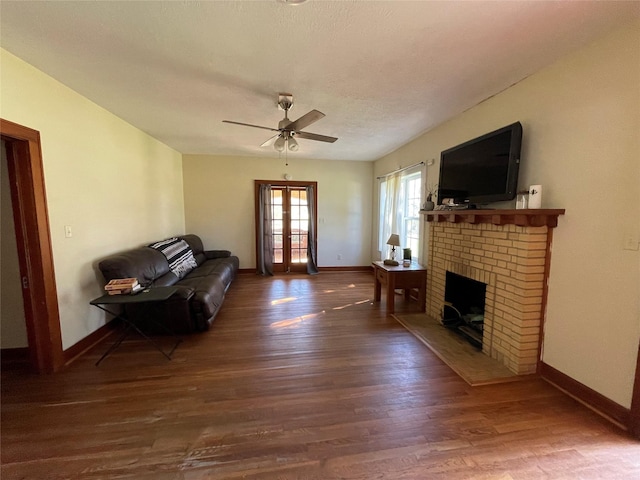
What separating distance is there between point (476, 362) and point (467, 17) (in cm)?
264

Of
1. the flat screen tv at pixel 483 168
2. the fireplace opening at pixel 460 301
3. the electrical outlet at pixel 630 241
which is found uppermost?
the flat screen tv at pixel 483 168

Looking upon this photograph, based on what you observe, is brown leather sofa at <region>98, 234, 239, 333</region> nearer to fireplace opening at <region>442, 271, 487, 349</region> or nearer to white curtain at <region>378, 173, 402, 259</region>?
fireplace opening at <region>442, 271, 487, 349</region>

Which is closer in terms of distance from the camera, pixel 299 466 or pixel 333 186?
pixel 299 466

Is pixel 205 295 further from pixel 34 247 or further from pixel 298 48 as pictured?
pixel 298 48

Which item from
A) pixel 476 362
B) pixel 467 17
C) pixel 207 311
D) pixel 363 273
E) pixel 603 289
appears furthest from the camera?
pixel 363 273

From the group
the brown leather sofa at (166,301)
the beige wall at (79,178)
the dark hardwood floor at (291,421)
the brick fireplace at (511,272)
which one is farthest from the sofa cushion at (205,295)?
the brick fireplace at (511,272)

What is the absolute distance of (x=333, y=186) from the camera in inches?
241

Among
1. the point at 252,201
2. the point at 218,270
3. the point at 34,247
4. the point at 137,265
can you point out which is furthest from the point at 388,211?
the point at 34,247

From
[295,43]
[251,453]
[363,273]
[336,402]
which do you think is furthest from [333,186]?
[251,453]

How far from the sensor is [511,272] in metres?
2.33

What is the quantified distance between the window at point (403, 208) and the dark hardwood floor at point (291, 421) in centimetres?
227

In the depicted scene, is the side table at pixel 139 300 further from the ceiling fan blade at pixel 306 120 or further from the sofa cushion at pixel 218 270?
the ceiling fan blade at pixel 306 120

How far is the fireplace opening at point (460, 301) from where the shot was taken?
10.2 ft

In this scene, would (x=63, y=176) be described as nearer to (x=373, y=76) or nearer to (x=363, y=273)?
(x=373, y=76)
